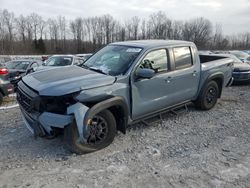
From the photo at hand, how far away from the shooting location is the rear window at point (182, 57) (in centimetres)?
550

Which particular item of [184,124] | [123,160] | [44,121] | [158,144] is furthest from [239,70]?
[44,121]

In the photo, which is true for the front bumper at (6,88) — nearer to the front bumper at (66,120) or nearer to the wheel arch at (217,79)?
the front bumper at (66,120)

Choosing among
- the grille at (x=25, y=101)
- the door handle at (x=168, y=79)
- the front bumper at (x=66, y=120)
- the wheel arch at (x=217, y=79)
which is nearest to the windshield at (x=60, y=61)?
Result: the wheel arch at (x=217, y=79)

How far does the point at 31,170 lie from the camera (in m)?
3.65

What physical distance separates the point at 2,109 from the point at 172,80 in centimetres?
470

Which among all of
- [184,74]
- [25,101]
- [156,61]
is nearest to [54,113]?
[25,101]

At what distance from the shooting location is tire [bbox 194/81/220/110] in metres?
6.43

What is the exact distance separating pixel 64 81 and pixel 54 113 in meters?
0.57

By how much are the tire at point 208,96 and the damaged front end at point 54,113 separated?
3563 mm

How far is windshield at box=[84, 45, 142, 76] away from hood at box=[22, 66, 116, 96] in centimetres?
26

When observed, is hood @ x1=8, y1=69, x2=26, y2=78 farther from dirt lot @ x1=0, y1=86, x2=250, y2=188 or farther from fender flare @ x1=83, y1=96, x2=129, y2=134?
fender flare @ x1=83, y1=96, x2=129, y2=134

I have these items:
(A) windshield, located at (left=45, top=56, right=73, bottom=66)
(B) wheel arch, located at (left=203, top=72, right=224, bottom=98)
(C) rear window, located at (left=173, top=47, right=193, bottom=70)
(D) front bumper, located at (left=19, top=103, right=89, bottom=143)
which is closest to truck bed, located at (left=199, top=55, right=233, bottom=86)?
(B) wheel arch, located at (left=203, top=72, right=224, bottom=98)

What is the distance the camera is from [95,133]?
13.9 ft

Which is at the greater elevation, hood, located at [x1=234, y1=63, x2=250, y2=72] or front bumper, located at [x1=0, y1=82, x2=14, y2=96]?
hood, located at [x1=234, y1=63, x2=250, y2=72]
